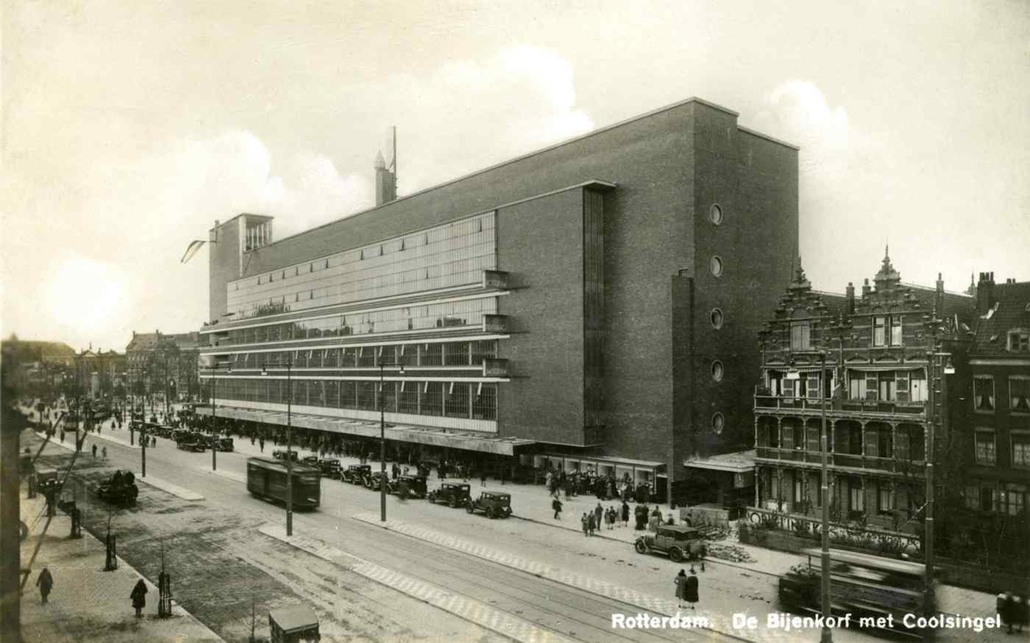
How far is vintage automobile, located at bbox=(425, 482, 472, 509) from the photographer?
1494 inches

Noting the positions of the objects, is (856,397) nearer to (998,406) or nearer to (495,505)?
(998,406)

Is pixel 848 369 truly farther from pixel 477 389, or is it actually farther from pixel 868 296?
pixel 477 389

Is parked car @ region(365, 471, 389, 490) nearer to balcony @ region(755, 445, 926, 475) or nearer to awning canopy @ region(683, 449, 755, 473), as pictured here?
awning canopy @ region(683, 449, 755, 473)

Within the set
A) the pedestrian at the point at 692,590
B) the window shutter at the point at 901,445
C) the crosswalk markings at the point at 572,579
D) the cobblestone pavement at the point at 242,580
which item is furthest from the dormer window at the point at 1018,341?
the cobblestone pavement at the point at 242,580

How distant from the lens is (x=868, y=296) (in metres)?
32.7

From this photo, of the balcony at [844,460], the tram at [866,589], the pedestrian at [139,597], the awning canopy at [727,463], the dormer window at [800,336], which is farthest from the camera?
the awning canopy at [727,463]

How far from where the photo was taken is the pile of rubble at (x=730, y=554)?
88.1ft

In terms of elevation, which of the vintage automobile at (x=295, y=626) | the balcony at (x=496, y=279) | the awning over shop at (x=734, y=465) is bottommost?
the vintage automobile at (x=295, y=626)

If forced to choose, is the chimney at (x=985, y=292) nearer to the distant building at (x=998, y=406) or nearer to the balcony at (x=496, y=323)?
the distant building at (x=998, y=406)

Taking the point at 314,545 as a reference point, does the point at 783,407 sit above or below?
above

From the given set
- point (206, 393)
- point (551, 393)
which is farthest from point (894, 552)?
point (206, 393)

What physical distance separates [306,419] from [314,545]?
4355cm

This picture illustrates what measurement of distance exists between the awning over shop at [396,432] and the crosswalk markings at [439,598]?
58.6 feet

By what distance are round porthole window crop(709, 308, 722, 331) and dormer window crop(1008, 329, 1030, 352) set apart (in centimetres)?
1628
